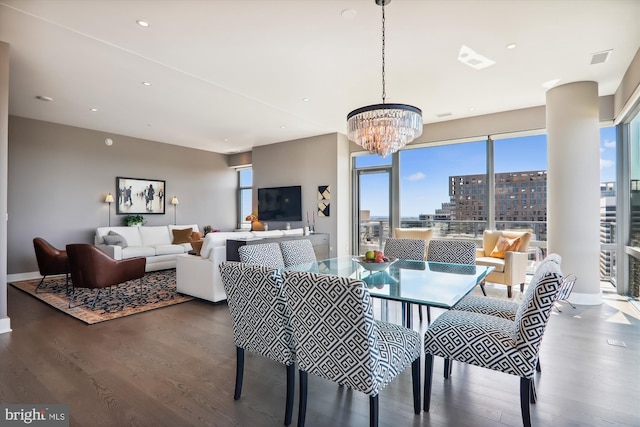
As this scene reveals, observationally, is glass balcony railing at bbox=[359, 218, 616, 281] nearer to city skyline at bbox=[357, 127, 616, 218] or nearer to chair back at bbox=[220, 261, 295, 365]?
city skyline at bbox=[357, 127, 616, 218]

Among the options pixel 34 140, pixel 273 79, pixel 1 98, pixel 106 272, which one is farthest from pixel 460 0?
pixel 34 140

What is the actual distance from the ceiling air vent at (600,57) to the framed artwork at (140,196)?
8.18m

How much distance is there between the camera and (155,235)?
7.10 meters

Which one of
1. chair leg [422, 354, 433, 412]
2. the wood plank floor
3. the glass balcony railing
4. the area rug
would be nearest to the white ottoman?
the area rug

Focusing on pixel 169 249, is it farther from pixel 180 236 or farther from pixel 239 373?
pixel 239 373

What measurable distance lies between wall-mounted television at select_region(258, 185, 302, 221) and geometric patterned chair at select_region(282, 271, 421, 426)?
5.74 meters

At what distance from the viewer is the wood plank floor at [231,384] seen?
1.92m

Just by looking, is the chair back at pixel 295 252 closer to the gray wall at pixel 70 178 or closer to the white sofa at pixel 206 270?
the white sofa at pixel 206 270

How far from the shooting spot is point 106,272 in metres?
4.11

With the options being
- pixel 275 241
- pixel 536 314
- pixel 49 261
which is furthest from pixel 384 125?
pixel 49 261

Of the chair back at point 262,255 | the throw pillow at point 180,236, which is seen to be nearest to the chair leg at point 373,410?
the chair back at point 262,255

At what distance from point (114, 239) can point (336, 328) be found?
6129 millimetres

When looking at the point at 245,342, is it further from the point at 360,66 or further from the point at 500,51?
the point at 500,51

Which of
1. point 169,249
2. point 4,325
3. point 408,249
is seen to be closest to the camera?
point 4,325
